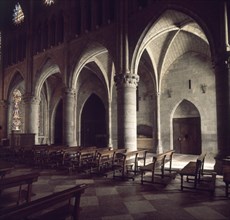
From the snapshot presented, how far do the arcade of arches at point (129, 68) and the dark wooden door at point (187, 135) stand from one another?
0.07 meters

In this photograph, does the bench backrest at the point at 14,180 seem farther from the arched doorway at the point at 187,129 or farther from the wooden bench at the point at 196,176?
the arched doorway at the point at 187,129

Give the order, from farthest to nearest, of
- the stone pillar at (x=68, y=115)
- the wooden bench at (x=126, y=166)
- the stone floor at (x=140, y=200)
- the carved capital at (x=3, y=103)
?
the carved capital at (x=3, y=103) < the stone pillar at (x=68, y=115) < the wooden bench at (x=126, y=166) < the stone floor at (x=140, y=200)

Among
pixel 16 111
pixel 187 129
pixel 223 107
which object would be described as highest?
pixel 16 111

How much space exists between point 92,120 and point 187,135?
996cm

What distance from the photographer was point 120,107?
1098 centimetres

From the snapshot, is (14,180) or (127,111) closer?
(14,180)

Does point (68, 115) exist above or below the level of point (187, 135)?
above

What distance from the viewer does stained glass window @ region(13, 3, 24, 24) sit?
20922 millimetres

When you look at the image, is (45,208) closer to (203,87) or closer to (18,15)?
(203,87)

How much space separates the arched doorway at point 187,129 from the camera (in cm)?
1588

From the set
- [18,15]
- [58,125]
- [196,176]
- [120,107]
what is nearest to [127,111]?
[120,107]

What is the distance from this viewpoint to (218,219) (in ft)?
13.0

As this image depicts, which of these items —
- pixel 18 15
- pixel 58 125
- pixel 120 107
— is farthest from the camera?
pixel 58 125

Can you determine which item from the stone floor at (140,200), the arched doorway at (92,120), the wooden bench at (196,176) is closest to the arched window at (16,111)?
the arched doorway at (92,120)
